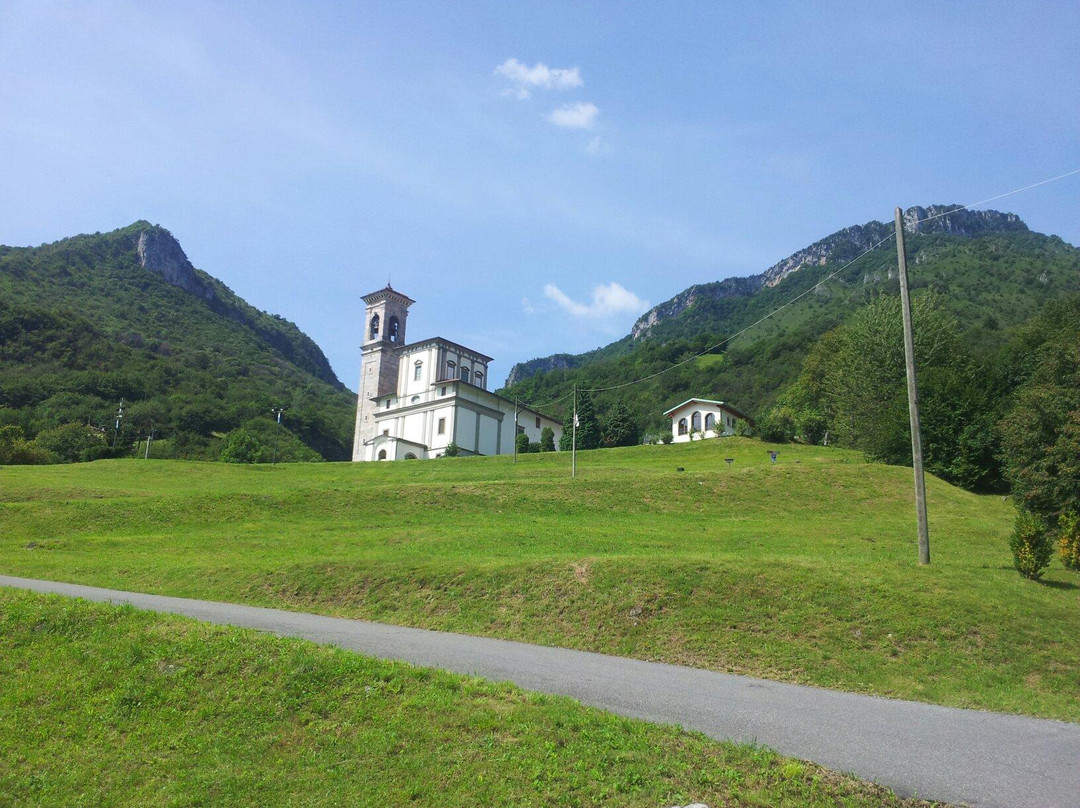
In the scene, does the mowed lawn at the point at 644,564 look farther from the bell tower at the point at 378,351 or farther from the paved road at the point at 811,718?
the bell tower at the point at 378,351

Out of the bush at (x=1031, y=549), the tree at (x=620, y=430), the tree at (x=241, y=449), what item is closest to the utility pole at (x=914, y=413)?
the bush at (x=1031, y=549)

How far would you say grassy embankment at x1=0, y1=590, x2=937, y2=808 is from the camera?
21.2 ft

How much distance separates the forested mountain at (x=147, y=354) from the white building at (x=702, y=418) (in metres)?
45.1

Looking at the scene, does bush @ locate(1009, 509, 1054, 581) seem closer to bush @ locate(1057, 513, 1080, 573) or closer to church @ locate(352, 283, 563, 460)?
bush @ locate(1057, 513, 1080, 573)

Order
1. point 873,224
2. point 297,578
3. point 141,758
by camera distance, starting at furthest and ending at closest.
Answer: point 873,224
point 297,578
point 141,758

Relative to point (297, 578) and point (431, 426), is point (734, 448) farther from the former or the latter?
point (297, 578)

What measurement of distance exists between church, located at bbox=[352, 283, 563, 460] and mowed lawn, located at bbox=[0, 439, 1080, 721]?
2998 cm

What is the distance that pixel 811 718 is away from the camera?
8836 mm

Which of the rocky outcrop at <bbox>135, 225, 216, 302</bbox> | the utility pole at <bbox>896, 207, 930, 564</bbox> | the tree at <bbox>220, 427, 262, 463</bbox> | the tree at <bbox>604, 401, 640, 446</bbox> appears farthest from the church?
the rocky outcrop at <bbox>135, 225, 216, 302</bbox>

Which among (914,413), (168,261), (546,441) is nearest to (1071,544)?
(914,413)

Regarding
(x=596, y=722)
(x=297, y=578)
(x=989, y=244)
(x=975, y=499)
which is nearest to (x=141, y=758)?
(x=596, y=722)

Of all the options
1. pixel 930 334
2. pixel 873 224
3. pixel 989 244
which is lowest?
pixel 930 334

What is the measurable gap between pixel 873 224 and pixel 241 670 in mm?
208754

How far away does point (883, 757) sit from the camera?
742 centimetres
